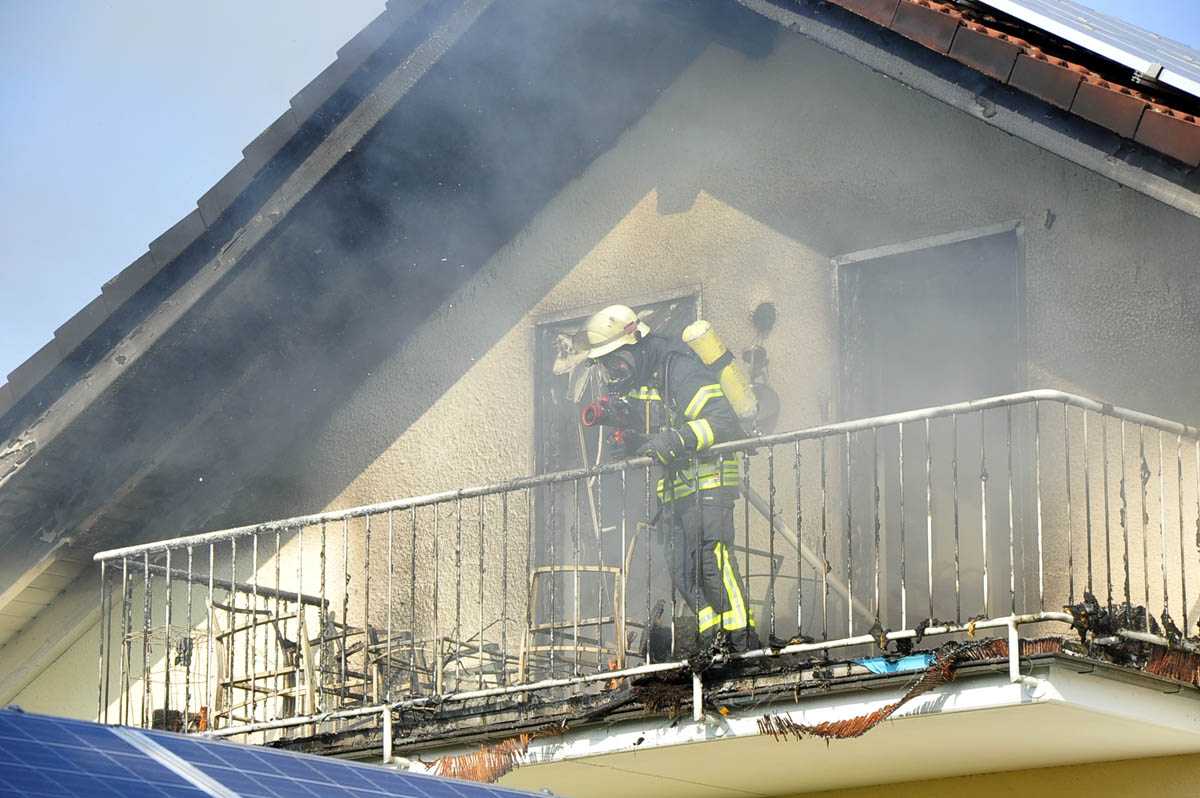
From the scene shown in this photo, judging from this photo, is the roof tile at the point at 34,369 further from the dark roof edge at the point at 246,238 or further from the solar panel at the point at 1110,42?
the solar panel at the point at 1110,42

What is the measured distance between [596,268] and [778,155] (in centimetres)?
145

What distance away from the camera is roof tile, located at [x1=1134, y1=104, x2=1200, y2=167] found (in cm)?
775

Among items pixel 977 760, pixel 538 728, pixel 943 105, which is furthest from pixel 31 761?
pixel 943 105

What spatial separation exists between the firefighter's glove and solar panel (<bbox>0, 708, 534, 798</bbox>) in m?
2.99

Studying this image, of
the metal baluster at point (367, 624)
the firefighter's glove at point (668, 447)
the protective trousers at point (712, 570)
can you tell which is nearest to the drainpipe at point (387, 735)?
the metal baluster at point (367, 624)

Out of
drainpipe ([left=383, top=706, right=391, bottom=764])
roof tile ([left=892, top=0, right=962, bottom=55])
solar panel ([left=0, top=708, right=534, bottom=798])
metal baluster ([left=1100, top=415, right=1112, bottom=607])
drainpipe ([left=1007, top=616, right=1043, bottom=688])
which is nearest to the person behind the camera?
solar panel ([left=0, top=708, right=534, bottom=798])

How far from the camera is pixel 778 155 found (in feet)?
34.3

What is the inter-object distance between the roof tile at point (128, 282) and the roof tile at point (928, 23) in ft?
15.1

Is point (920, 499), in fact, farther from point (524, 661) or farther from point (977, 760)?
point (524, 661)

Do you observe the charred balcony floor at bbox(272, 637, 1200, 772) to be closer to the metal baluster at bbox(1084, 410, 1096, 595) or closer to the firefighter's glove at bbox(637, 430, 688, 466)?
the metal baluster at bbox(1084, 410, 1096, 595)

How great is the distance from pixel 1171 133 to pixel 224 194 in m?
5.43

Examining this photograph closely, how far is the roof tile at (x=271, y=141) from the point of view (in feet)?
33.7

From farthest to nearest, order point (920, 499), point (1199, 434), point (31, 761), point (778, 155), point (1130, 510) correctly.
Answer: point (778, 155), point (920, 499), point (1130, 510), point (1199, 434), point (31, 761)

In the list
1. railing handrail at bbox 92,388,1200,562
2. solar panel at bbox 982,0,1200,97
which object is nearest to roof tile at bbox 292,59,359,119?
railing handrail at bbox 92,388,1200,562
